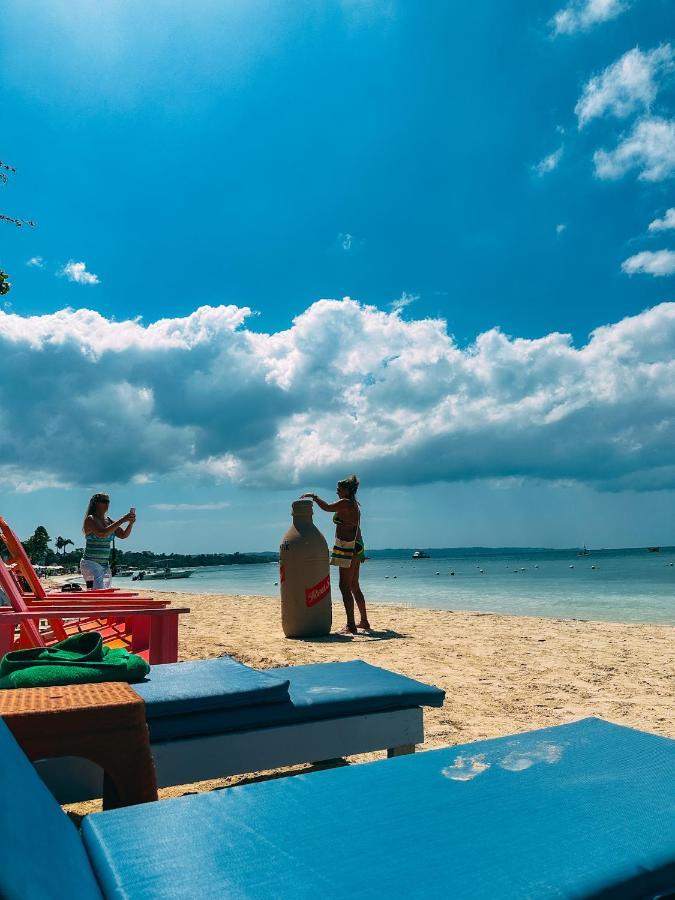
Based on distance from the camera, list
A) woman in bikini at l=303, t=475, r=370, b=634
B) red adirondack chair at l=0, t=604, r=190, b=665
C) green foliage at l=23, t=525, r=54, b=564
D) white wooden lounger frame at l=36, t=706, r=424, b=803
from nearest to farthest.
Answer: white wooden lounger frame at l=36, t=706, r=424, b=803 → red adirondack chair at l=0, t=604, r=190, b=665 → woman in bikini at l=303, t=475, r=370, b=634 → green foliage at l=23, t=525, r=54, b=564

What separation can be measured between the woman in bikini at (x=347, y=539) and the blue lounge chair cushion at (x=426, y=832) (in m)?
6.27

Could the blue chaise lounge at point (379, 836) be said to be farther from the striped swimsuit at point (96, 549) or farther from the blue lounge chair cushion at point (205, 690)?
the striped swimsuit at point (96, 549)

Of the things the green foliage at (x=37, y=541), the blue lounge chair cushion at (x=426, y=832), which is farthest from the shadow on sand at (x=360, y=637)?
the green foliage at (x=37, y=541)

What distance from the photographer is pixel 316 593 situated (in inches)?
325

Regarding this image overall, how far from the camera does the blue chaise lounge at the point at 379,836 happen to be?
1376 mm

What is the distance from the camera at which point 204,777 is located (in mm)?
2760

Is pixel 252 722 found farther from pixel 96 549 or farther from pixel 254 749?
pixel 96 549

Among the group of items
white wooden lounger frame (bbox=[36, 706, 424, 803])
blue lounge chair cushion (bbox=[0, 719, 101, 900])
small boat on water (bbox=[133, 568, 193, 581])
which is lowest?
small boat on water (bbox=[133, 568, 193, 581])

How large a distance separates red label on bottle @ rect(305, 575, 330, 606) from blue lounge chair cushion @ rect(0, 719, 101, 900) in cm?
669

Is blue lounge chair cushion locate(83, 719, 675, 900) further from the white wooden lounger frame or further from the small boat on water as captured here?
the small boat on water

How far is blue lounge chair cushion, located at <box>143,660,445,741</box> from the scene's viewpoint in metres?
2.75

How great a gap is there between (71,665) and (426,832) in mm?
1881

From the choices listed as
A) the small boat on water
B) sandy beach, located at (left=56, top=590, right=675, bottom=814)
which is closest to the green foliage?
the small boat on water

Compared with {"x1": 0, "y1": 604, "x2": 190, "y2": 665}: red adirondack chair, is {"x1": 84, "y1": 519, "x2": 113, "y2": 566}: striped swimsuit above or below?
above
